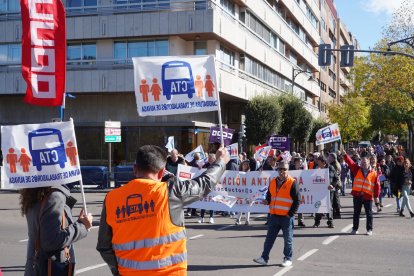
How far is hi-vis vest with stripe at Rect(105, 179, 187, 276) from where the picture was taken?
3697mm

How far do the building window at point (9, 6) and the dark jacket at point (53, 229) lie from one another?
33.0m

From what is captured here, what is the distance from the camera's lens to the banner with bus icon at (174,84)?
555cm

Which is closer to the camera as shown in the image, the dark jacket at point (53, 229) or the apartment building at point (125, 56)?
the dark jacket at point (53, 229)

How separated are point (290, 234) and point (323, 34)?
70.2 meters

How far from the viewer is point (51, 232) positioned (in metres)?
4.29

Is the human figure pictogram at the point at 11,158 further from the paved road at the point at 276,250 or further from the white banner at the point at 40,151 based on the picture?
the paved road at the point at 276,250

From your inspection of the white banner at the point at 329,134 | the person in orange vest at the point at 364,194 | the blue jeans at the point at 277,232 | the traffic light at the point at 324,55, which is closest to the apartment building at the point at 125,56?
the traffic light at the point at 324,55

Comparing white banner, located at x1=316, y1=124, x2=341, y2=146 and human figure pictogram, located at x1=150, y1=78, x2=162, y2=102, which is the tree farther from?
human figure pictogram, located at x1=150, y1=78, x2=162, y2=102

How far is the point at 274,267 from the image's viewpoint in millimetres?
9133

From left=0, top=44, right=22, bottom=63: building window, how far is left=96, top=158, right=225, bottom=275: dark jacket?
108ft

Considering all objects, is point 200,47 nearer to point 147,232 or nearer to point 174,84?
point 174,84

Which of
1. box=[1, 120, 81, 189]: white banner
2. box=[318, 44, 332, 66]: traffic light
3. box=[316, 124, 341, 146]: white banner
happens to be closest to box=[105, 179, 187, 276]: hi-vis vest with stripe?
box=[1, 120, 81, 189]: white banner

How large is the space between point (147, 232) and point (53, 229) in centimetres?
98

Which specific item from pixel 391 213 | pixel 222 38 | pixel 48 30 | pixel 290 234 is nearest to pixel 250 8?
pixel 222 38
